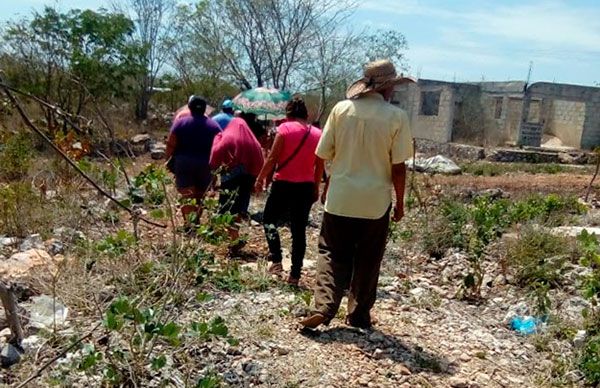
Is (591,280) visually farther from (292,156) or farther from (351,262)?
(292,156)

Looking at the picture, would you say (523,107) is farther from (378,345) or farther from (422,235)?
(378,345)

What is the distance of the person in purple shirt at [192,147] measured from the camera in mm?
4832

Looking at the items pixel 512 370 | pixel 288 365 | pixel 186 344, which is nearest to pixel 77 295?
pixel 186 344

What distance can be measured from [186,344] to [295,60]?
15805 mm

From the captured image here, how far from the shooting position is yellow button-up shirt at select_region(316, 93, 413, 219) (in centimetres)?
310

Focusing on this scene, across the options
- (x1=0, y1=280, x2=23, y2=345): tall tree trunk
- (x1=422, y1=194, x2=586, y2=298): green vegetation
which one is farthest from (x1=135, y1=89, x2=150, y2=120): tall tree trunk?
(x1=0, y1=280, x2=23, y2=345): tall tree trunk

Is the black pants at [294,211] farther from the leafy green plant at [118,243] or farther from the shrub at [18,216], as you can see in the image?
the shrub at [18,216]

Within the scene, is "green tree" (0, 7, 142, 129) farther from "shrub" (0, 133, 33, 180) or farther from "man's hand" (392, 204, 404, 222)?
"man's hand" (392, 204, 404, 222)

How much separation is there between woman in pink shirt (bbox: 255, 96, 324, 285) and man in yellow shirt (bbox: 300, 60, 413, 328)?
79 cm

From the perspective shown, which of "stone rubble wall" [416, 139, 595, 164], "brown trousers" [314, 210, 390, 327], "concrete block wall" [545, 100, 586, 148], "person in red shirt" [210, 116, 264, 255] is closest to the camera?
"brown trousers" [314, 210, 390, 327]

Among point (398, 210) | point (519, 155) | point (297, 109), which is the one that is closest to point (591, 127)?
point (519, 155)

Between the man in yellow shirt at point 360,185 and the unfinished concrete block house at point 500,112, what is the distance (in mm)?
18357

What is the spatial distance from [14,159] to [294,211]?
5.22 m

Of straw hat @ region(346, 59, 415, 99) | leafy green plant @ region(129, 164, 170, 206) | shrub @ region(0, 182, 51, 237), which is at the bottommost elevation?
shrub @ region(0, 182, 51, 237)
